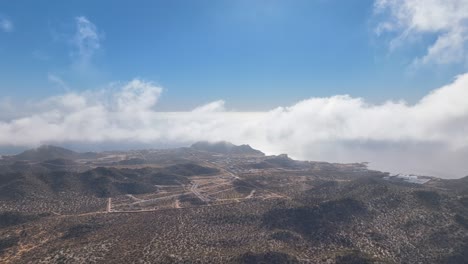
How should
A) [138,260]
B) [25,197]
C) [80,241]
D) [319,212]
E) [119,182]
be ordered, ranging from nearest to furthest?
[138,260] → [80,241] → [319,212] → [25,197] → [119,182]

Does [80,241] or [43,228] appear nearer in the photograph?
[80,241]

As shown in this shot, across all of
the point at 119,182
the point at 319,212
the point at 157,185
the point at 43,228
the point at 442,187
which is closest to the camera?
the point at 43,228

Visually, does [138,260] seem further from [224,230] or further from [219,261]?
[224,230]

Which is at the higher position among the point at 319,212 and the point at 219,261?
the point at 319,212

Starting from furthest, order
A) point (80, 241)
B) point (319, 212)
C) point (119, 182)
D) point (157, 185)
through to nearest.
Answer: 1. point (157, 185)
2. point (119, 182)
3. point (319, 212)
4. point (80, 241)

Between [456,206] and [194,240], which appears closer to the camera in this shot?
[194,240]

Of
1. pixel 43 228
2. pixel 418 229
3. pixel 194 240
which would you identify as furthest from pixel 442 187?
pixel 43 228

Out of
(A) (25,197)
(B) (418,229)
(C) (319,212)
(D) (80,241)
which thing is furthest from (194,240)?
(A) (25,197)

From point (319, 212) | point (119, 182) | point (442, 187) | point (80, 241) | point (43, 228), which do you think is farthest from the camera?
point (119, 182)

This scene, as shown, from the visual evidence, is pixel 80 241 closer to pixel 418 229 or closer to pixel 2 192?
pixel 2 192
